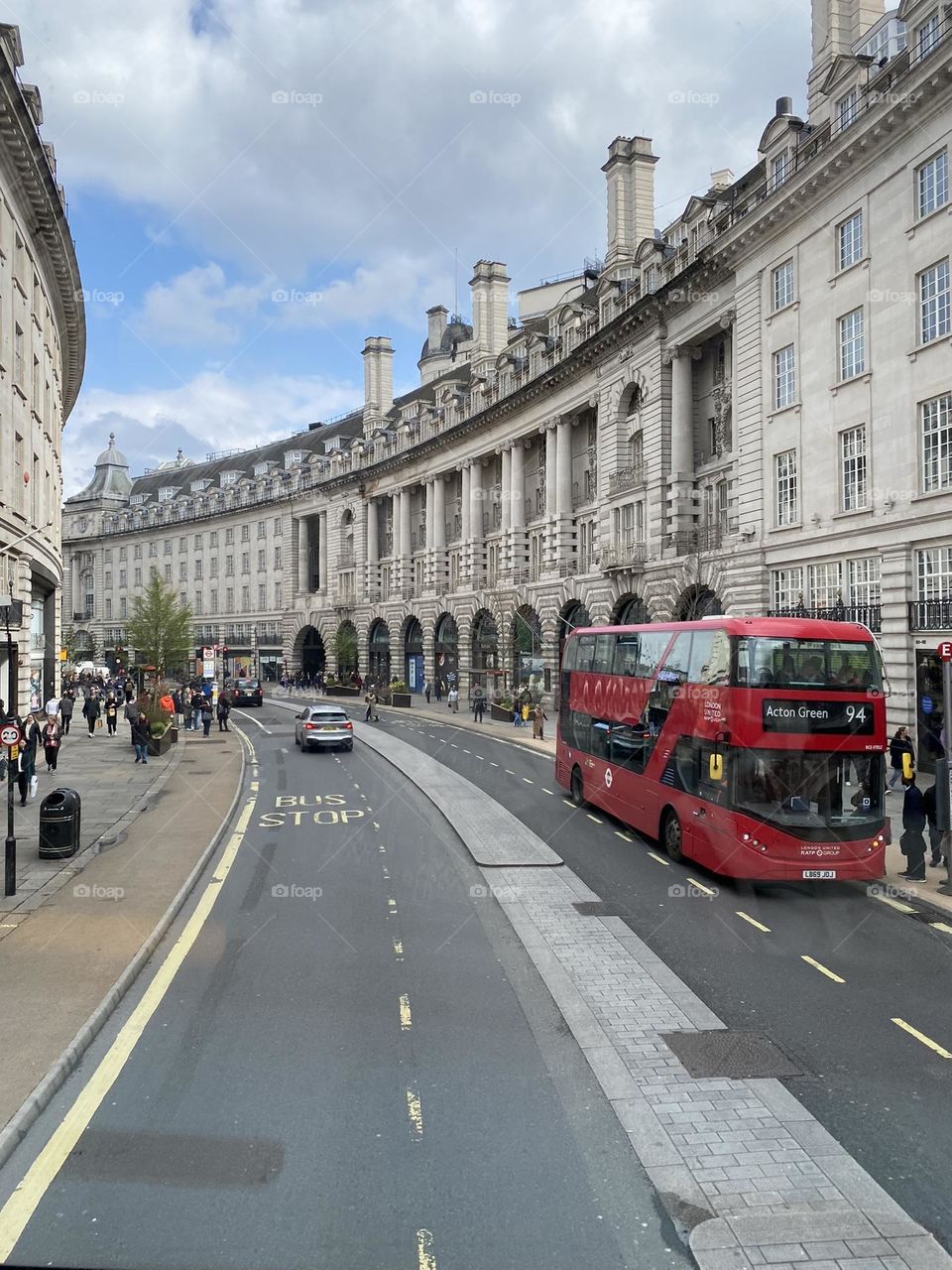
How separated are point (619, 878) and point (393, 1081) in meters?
7.95

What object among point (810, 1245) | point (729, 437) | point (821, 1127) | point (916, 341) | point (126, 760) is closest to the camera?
point (810, 1245)

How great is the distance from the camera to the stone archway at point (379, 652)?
77.6 meters

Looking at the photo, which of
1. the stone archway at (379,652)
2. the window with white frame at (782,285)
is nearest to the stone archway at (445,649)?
the stone archway at (379,652)

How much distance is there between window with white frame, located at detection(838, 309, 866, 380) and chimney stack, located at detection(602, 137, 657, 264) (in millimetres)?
20293

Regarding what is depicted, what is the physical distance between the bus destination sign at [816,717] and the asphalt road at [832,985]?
2.53 m

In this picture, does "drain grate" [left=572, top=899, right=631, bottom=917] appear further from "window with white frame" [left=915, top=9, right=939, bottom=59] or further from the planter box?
"window with white frame" [left=915, top=9, right=939, bottom=59]

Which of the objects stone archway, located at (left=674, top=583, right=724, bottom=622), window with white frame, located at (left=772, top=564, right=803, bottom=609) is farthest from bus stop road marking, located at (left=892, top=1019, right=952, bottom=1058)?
stone archway, located at (left=674, top=583, right=724, bottom=622)

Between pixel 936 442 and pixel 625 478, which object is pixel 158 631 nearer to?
Result: pixel 625 478

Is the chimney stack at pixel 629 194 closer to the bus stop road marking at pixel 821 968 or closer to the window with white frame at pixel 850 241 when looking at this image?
the window with white frame at pixel 850 241

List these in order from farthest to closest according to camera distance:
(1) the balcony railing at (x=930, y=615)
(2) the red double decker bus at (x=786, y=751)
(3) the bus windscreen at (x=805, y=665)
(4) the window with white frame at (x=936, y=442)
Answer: (1) the balcony railing at (x=930, y=615) < (4) the window with white frame at (x=936, y=442) < (3) the bus windscreen at (x=805, y=665) < (2) the red double decker bus at (x=786, y=751)

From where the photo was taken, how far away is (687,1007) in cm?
902

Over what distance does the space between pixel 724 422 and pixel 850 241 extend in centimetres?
1062

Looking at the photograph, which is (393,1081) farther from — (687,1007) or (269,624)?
(269,624)

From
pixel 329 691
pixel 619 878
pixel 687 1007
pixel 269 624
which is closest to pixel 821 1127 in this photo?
pixel 687 1007
